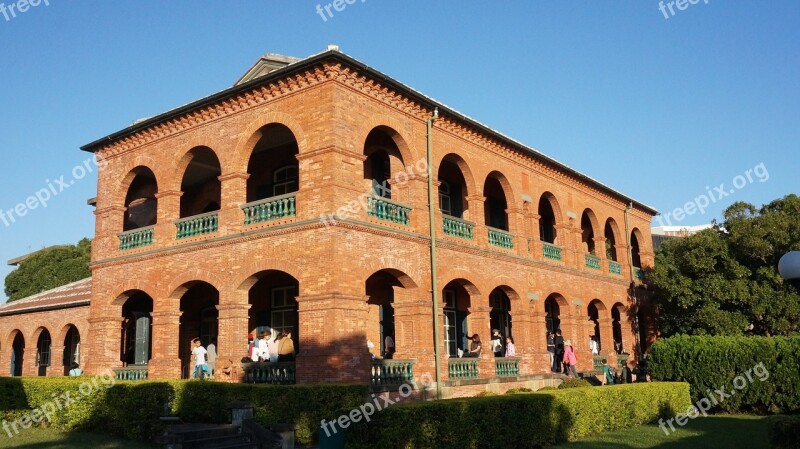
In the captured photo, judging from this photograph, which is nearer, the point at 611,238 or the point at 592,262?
the point at 592,262

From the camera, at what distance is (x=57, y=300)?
26.6 meters

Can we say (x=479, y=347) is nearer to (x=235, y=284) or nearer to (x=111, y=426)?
(x=235, y=284)

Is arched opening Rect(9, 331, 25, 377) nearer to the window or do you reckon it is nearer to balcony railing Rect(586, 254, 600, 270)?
the window

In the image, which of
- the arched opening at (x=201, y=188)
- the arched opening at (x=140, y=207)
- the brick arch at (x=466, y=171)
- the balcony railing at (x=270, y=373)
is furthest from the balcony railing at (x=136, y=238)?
the brick arch at (x=466, y=171)

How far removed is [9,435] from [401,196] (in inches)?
395

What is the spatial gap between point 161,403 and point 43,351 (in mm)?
19372

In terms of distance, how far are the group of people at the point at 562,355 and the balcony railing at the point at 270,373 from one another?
9.67m

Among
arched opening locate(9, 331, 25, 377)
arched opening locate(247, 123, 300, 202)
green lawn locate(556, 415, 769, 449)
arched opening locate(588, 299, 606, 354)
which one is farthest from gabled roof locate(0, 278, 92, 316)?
green lawn locate(556, 415, 769, 449)

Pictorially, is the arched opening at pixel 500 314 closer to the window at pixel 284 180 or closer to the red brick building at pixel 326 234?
the red brick building at pixel 326 234

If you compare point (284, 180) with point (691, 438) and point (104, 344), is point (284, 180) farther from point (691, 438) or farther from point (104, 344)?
point (691, 438)

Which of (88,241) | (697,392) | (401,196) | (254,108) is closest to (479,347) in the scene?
(401,196)

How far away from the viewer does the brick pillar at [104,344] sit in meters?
18.7

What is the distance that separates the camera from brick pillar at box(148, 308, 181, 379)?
17344 millimetres

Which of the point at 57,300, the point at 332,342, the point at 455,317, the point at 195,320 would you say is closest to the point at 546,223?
the point at 455,317
